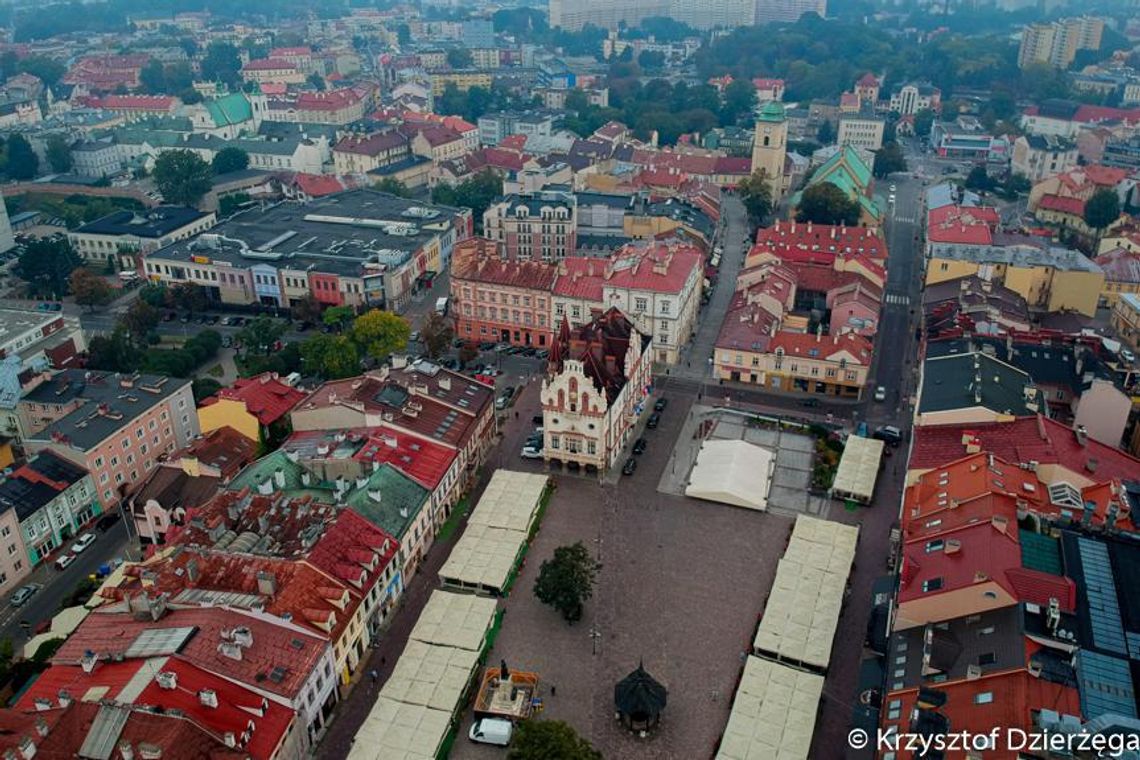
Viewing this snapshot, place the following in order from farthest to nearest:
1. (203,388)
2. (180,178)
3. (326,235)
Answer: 1. (180,178)
2. (326,235)
3. (203,388)

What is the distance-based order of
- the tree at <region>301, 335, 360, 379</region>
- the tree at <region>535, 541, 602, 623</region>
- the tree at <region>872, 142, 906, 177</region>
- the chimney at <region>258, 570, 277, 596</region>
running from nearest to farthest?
the chimney at <region>258, 570, 277, 596</region> < the tree at <region>535, 541, 602, 623</region> < the tree at <region>301, 335, 360, 379</region> < the tree at <region>872, 142, 906, 177</region>

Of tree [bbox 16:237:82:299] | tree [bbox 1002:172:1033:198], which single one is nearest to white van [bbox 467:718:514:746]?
tree [bbox 16:237:82:299]

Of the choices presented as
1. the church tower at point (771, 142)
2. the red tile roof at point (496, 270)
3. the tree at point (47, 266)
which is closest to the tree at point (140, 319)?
the tree at point (47, 266)

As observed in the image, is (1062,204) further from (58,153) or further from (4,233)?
(58,153)

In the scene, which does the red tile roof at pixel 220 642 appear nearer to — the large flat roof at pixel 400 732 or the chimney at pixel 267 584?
the chimney at pixel 267 584

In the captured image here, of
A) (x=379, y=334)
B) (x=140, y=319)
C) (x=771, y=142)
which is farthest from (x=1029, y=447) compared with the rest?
(x=771, y=142)

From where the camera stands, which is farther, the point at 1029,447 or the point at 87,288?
the point at 87,288

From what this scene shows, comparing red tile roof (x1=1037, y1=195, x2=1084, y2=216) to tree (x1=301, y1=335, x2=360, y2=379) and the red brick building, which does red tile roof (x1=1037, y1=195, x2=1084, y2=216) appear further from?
tree (x1=301, y1=335, x2=360, y2=379)
